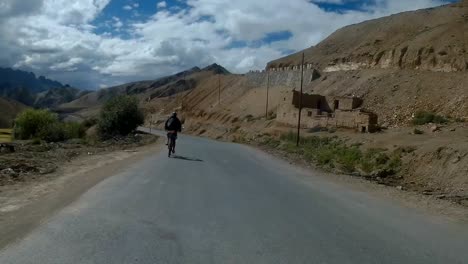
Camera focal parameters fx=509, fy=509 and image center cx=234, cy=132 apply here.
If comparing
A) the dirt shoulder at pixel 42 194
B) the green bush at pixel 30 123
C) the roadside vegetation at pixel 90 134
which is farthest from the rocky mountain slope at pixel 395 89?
the green bush at pixel 30 123

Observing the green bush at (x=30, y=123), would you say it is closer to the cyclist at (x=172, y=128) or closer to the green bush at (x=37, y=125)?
the green bush at (x=37, y=125)

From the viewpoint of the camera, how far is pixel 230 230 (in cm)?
745

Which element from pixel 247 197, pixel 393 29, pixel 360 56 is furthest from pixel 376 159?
pixel 393 29

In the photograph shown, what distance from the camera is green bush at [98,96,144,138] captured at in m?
54.6

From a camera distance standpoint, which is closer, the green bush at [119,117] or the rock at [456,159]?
the rock at [456,159]

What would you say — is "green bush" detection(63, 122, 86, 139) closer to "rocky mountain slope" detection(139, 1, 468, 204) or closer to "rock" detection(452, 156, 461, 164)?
"rocky mountain slope" detection(139, 1, 468, 204)

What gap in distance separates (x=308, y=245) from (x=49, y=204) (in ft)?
15.8

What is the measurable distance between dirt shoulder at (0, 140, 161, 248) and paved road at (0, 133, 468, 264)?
0.29 meters

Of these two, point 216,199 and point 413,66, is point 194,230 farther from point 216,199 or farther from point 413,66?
point 413,66

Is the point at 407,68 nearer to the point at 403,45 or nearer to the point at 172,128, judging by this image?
the point at 403,45

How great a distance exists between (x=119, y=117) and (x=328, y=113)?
2244cm

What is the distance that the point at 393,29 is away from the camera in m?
78.1

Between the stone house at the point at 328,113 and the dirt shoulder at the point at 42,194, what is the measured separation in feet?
87.7

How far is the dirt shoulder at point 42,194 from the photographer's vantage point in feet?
24.3
